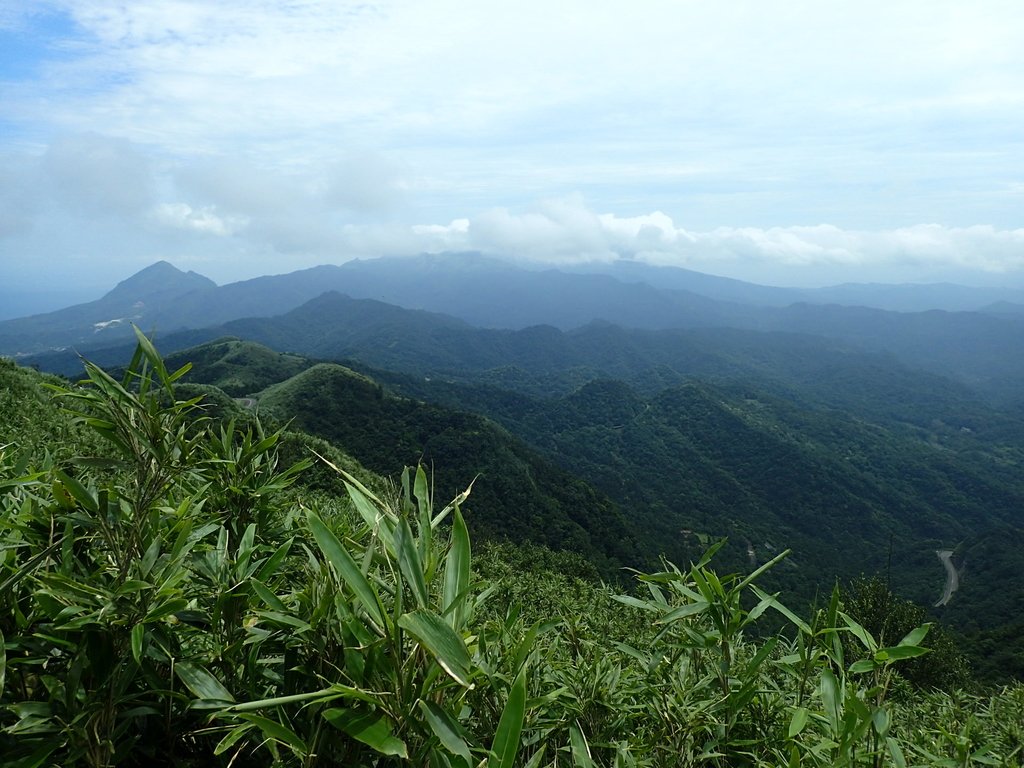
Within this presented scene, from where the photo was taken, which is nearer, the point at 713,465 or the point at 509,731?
the point at 509,731

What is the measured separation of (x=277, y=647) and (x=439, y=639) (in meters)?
0.84

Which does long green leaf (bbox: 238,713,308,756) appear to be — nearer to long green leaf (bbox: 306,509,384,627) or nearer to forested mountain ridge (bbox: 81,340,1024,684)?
long green leaf (bbox: 306,509,384,627)

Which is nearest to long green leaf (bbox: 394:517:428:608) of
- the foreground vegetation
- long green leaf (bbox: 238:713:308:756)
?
the foreground vegetation

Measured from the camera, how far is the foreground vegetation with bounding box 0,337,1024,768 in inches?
47.6

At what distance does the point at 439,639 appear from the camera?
3.64 ft

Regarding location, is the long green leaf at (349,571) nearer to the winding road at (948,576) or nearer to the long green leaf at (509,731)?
the long green leaf at (509,731)

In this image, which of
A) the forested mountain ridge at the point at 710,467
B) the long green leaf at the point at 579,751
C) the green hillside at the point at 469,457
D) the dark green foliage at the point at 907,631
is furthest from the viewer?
the forested mountain ridge at the point at 710,467

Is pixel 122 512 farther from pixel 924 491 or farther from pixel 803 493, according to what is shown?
pixel 924 491

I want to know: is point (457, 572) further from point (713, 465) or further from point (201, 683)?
point (713, 465)

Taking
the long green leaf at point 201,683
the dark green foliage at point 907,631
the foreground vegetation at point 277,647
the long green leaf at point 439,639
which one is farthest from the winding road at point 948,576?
the long green leaf at point 201,683

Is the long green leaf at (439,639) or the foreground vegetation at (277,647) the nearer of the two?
the long green leaf at (439,639)

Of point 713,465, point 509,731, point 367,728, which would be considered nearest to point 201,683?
point 367,728

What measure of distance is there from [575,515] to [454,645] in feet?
182

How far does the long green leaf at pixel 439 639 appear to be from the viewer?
1074mm
